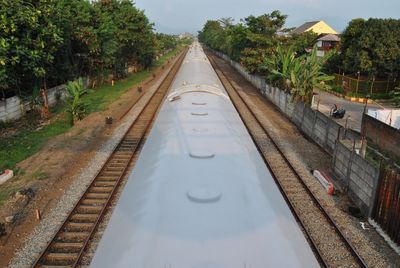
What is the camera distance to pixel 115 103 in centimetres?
2681

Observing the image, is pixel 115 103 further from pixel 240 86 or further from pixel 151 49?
pixel 151 49

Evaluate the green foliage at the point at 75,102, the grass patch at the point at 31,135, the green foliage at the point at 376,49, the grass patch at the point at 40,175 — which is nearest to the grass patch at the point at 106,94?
the grass patch at the point at 31,135

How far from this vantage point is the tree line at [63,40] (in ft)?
54.5

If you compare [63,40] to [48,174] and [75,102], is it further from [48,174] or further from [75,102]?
[48,174]

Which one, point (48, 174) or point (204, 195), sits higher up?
point (204, 195)

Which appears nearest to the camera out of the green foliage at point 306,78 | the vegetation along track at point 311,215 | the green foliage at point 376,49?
the vegetation along track at point 311,215

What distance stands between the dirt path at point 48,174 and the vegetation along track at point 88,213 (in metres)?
0.97

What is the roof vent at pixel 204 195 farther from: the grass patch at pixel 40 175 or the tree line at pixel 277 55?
the tree line at pixel 277 55

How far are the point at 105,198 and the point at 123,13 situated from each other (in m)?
31.0

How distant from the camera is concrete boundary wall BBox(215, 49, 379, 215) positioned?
1029 cm

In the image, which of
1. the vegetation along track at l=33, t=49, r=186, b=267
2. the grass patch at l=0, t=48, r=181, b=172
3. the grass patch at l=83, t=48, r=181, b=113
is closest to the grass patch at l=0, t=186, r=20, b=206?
the grass patch at l=0, t=48, r=181, b=172

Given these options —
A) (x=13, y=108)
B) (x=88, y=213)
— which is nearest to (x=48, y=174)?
(x=88, y=213)

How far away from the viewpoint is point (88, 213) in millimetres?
10273

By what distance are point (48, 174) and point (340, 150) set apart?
11411mm
